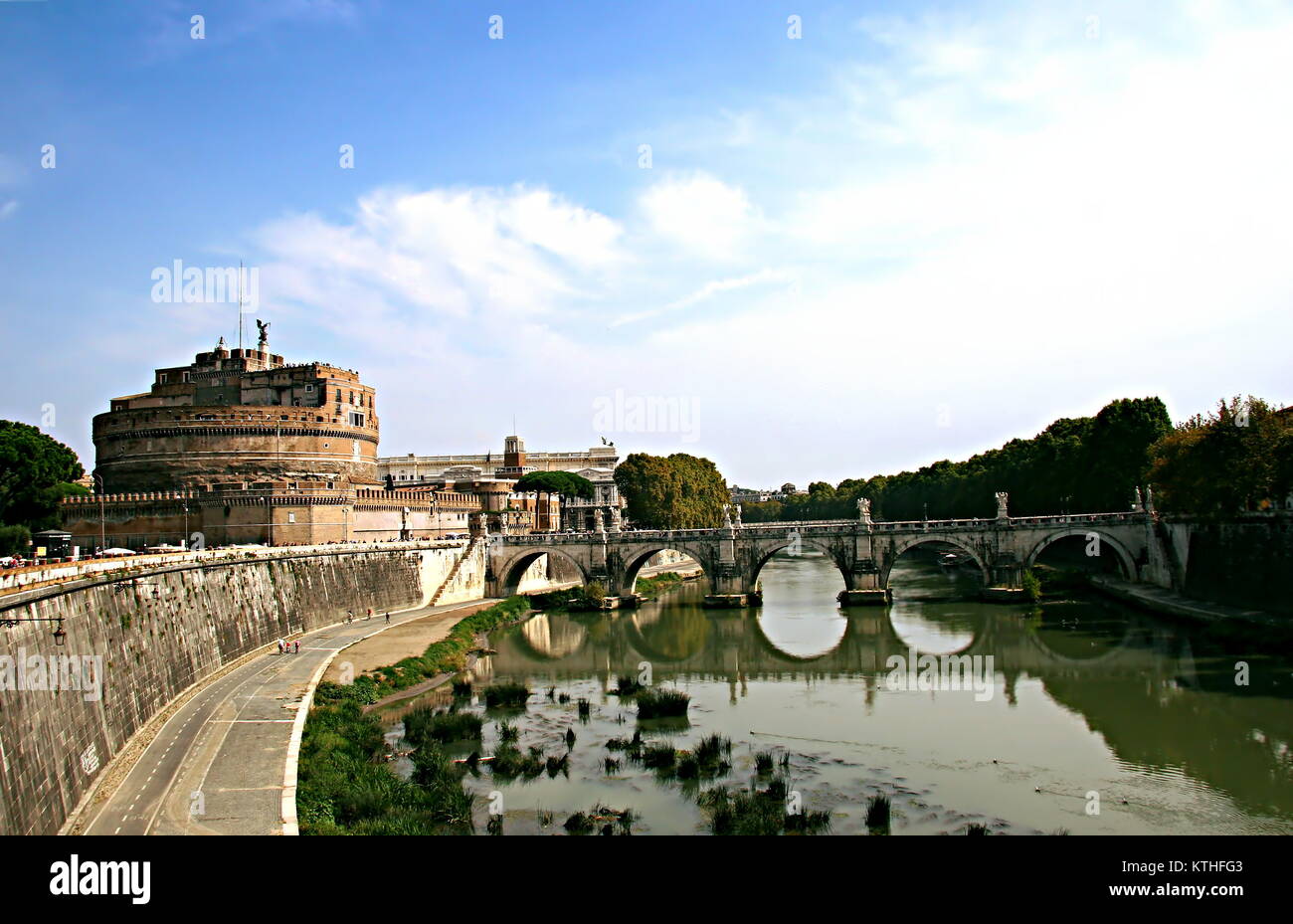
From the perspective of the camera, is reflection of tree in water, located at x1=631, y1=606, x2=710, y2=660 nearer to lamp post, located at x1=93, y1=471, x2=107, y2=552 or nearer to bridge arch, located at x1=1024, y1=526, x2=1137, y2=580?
bridge arch, located at x1=1024, y1=526, x2=1137, y2=580

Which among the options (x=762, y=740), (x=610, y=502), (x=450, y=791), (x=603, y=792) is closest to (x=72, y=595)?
(x=450, y=791)

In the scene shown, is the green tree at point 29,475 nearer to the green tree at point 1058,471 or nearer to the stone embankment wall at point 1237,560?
the stone embankment wall at point 1237,560

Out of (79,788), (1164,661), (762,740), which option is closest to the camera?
(79,788)

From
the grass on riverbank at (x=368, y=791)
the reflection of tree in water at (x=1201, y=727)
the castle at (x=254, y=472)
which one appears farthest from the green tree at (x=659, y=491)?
the grass on riverbank at (x=368, y=791)

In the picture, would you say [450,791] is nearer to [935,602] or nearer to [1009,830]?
[1009,830]

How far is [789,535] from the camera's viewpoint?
5275 cm

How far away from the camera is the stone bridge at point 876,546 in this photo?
167 ft

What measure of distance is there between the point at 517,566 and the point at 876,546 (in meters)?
22.3

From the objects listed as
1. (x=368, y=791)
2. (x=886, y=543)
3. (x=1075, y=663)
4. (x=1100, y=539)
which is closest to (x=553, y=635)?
(x=886, y=543)

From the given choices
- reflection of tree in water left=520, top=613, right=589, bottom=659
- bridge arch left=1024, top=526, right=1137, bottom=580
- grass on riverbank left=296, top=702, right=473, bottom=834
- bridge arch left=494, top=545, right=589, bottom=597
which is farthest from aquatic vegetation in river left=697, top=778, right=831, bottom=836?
bridge arch left=494, top=545, right=589, bottom=597

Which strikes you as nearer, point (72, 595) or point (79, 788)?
point (79, 788)

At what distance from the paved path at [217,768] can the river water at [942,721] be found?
14.1ft

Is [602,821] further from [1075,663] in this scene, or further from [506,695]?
[1075,663]
